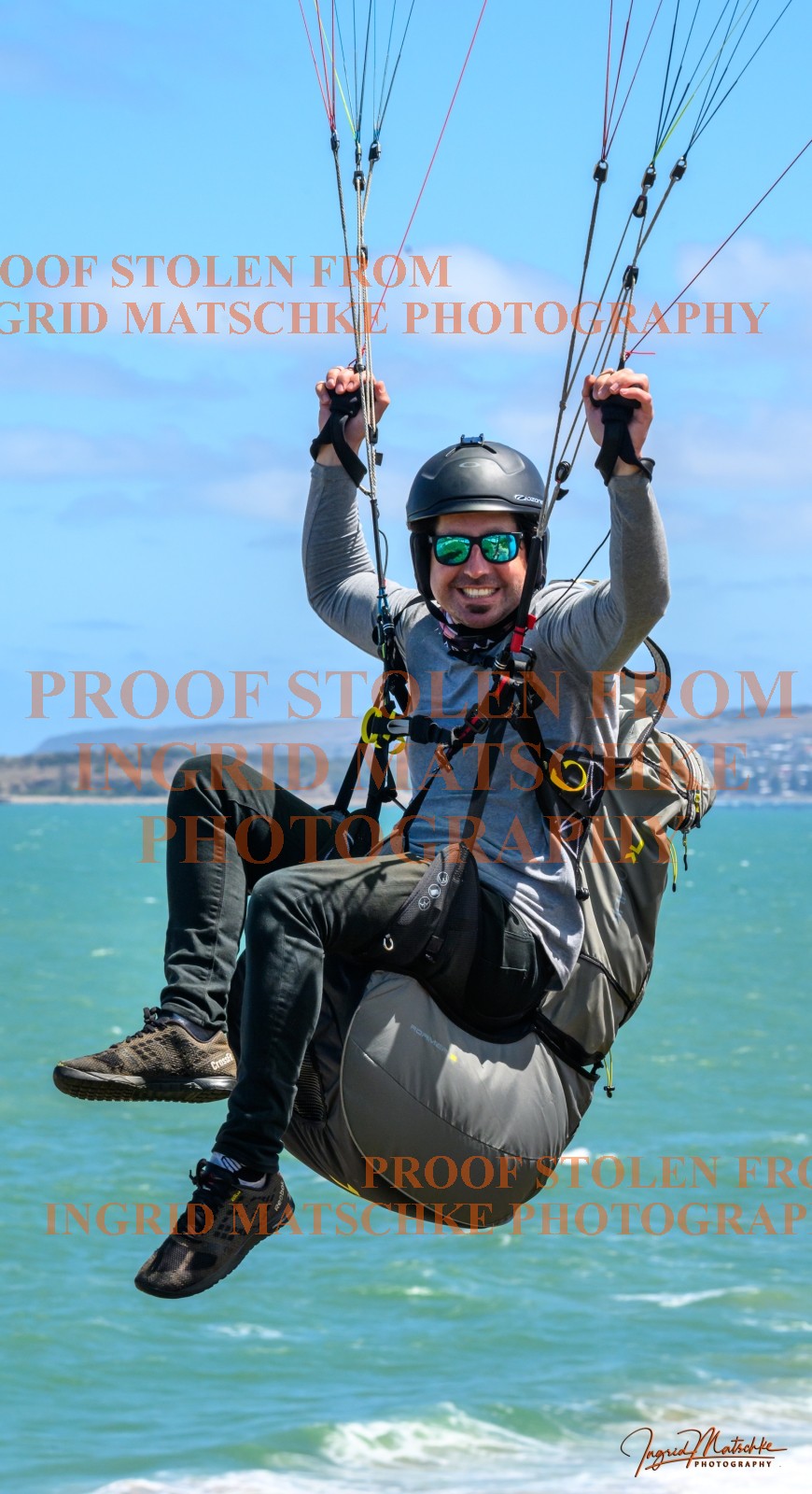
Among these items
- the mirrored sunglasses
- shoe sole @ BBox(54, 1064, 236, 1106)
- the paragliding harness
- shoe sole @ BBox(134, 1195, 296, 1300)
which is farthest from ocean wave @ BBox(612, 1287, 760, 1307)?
the mirrored sunglasses

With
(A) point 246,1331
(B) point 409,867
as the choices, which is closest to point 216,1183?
(B) point 409,867

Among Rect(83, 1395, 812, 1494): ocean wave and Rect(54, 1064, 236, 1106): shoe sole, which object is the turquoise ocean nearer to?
Rect(83, 1395, 812, 1494): ocean wave

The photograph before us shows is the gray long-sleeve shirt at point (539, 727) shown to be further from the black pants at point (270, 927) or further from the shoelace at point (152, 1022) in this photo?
the shoelace at point (152, 1022)

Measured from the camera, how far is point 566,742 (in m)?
5.46

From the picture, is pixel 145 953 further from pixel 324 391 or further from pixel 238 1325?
pixel 324 391

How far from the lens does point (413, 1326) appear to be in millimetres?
30297

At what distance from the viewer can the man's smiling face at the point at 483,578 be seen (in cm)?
554

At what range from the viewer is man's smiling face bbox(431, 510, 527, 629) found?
5.54 m

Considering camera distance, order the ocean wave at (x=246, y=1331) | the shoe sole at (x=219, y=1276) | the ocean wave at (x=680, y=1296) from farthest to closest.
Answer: the ocean wave at (x=680, y=1296), the ocean wave at (x=246, y=1331), the shoe sole at (x=219, y=1276)

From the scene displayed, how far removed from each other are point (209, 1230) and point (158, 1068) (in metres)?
0.67

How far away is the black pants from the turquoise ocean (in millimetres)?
14009

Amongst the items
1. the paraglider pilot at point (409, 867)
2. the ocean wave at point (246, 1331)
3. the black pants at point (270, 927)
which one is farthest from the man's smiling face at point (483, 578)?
the ocean wave at point (246, 1331)
